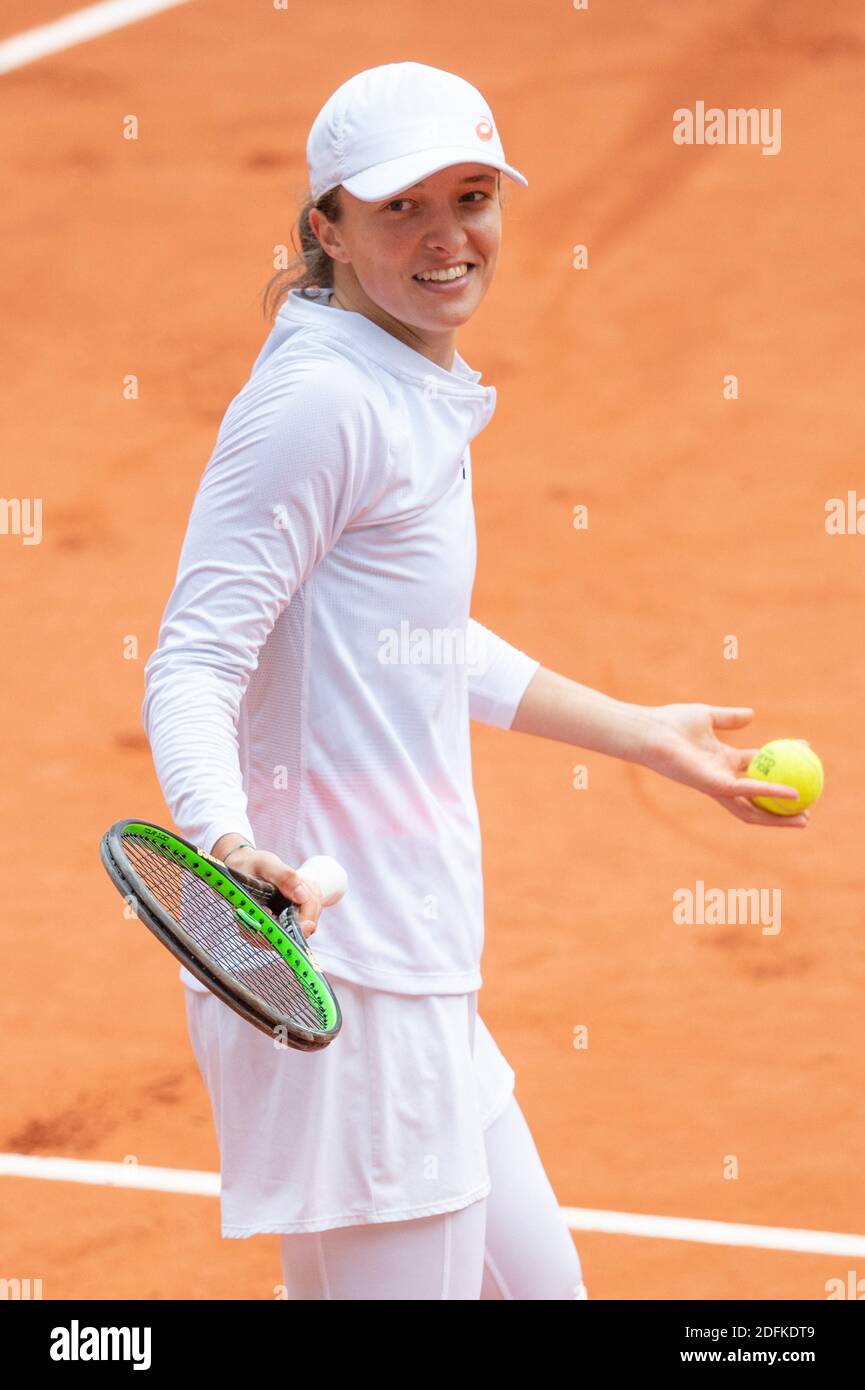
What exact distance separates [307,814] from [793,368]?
6250 mm

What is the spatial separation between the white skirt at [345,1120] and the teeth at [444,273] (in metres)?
0.91

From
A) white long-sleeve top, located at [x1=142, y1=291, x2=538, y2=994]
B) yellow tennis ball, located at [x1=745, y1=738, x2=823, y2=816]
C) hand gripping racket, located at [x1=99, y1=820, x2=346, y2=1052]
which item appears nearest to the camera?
hand gripping racket, located at [x1=99, y1=820, x2=346, y2=1052]

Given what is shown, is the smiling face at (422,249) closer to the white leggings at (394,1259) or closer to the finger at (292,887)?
the finger at (292,887)

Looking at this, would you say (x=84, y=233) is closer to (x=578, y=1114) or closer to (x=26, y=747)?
(x=26, y=747)

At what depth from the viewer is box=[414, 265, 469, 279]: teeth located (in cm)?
254

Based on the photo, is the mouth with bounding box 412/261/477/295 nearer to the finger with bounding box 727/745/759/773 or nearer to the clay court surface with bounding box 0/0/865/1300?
the clay court surface with bounding box 0/0/865/1300

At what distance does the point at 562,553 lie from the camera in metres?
7.51

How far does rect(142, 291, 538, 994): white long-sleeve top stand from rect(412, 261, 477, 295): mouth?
90 mm

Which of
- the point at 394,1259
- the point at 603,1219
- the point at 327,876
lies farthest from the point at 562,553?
the point at 327,876

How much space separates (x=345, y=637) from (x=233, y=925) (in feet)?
1.29

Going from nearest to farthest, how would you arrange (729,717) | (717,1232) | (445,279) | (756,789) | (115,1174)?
(445,279) < (756,789) < (729,717) < (717,1232) < (115,1174)

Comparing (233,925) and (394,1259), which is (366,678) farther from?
(394,1259)

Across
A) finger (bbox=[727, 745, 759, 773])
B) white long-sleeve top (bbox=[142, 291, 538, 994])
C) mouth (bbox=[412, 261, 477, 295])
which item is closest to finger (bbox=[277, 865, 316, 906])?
white long-sleeve top (bbox=[142, 291, 538, 994])

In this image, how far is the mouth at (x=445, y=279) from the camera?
8.36 ft
